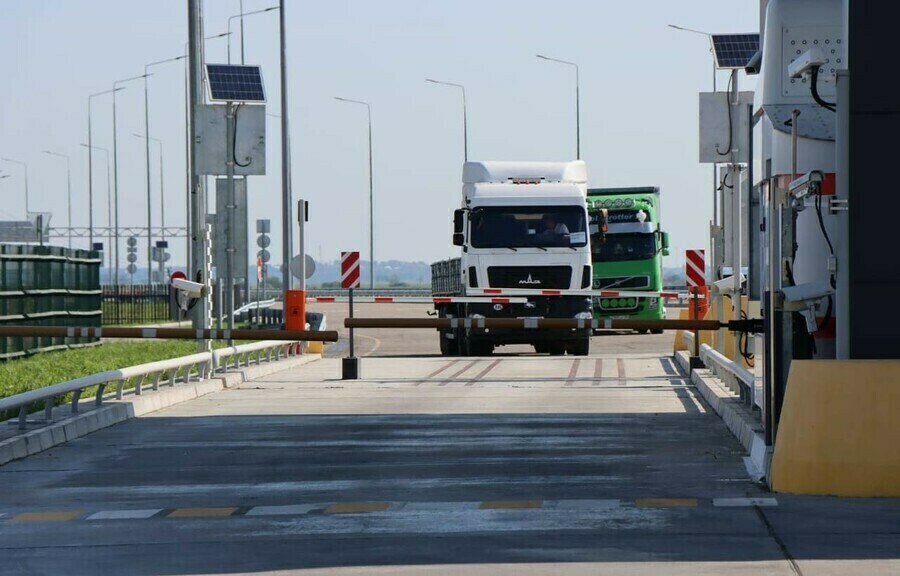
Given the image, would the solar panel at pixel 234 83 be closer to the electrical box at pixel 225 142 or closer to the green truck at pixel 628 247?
the electrical box at pixel 225 142

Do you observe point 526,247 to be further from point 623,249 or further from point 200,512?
point 200,512

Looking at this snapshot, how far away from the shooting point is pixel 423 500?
40.2 feet

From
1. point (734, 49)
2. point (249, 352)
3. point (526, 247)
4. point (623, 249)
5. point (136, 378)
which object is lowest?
point (249, 352)

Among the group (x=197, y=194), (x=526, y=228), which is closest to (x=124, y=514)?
(x=197, y=194)

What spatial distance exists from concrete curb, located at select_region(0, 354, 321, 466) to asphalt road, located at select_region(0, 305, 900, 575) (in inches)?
7.7

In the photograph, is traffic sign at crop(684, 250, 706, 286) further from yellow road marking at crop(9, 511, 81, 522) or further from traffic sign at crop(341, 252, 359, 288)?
yellow road marking at crop(9, 511, 81, 522)

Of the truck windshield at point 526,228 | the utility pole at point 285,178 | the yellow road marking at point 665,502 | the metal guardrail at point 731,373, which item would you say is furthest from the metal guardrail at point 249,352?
the yellow road marking at point 665,502

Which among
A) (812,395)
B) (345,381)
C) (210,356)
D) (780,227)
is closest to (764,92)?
(780,227)

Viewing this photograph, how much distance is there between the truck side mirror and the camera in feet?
116

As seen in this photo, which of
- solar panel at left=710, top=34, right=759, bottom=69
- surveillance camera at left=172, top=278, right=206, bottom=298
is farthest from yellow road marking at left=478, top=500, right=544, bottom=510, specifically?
solar panel at left=710, top=34, right=759, bottom=69

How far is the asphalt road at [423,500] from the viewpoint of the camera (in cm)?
966

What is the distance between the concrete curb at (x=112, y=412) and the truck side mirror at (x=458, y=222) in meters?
7.57

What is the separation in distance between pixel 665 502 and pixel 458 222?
23.8 meters

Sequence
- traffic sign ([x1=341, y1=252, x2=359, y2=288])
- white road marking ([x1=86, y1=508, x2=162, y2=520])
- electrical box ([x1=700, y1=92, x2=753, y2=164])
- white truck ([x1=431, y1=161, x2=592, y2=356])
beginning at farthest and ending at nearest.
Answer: white truck ([x1=431, y1=161, x2=592, y2=356]), traffic sign ([x1=341, y1=252, x2=359, y2=288]), electrical box ([x1=700, y1=92, x2=753, y2=164]), white road marking ([x1=86, y1=508, x2=162, y2=520])
